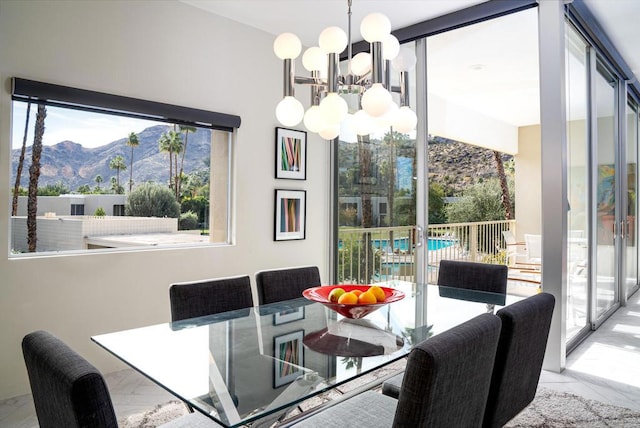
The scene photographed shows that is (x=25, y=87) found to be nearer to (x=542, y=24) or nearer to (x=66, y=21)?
(x=66, y=21)

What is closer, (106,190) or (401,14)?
(106,190)

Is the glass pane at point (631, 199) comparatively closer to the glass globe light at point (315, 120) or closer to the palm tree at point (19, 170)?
the glass globe light at point (315, 120)

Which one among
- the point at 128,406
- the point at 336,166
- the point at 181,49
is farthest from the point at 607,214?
the point at 128,406

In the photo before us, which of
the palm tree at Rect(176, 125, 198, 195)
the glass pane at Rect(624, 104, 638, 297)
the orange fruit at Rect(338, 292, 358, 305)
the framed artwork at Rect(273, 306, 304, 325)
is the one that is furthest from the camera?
the glass pane at Rect(624, 104, 638, 297)

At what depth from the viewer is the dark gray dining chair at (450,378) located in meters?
1.04

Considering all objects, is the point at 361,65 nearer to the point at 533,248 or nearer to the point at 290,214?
the point at 533,248

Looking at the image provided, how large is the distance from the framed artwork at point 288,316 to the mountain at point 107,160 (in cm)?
179

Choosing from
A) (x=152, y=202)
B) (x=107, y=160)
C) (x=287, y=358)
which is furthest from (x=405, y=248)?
(x=287, y=358)

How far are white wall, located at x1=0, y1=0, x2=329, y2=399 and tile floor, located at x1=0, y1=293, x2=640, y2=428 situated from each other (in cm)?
25

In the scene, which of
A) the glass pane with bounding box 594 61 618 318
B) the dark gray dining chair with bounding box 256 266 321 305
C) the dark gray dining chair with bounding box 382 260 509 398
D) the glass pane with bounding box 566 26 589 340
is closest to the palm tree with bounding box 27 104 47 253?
the dark gray dining chair with bounding box 256 266 321 305

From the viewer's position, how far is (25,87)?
265cm

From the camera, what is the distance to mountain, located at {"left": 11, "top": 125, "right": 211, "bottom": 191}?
2.89 meters

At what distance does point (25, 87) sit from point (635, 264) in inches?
260

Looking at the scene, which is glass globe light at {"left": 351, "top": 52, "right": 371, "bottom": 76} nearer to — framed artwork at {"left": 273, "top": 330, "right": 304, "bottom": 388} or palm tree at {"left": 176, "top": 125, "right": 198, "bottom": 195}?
framed artwork at {"left": 273, "top": 330, "right": 304, "bottom": 388}
